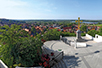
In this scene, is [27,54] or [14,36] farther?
[14,36]

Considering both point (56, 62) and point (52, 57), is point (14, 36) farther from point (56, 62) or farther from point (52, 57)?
point (56, 62)

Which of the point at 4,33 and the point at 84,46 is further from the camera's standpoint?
the point at 84,46

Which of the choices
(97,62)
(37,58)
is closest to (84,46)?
(97,62)

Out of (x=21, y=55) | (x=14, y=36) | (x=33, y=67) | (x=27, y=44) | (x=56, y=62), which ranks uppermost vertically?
(x=14, y=36)

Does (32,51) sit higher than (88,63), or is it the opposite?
(32,51)

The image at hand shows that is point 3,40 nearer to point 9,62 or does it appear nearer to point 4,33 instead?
point 4,33

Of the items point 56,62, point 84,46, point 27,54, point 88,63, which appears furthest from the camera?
point 84,46

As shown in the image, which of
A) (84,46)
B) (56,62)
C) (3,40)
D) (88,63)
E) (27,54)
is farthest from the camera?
(84,46)

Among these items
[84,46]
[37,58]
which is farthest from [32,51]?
[84,46]

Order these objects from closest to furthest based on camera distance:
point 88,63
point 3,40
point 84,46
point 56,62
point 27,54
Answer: point 27,54 → point 88,63 → point 3,40 → point 56,62 → point 84,46
